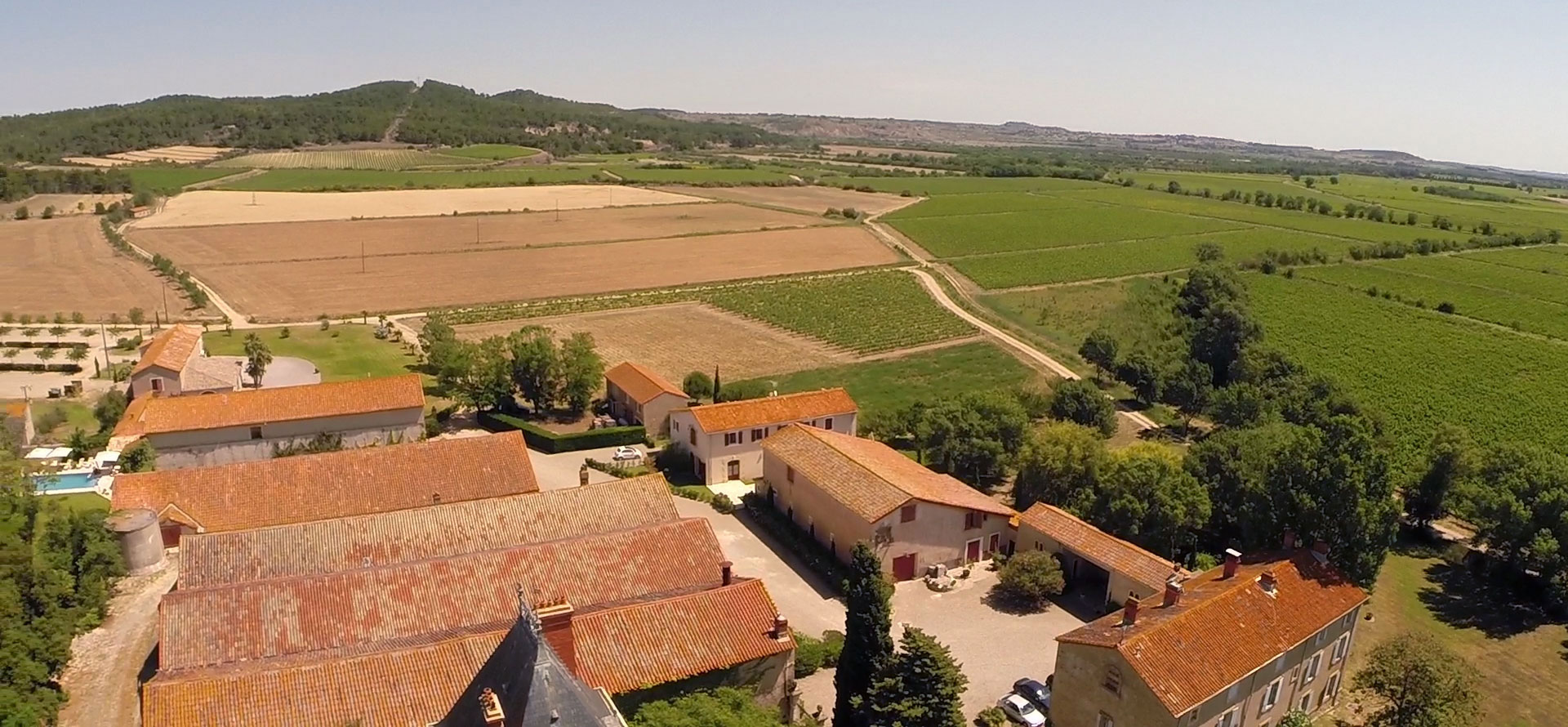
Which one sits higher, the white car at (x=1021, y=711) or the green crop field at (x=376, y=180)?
the green crop field at (x=376, y=180)

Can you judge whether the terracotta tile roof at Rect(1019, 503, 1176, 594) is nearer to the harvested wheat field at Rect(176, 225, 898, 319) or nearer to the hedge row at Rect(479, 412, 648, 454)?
the hedge row at Rect(479, 412, 648, 454)

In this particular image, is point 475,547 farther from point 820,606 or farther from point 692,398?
point 692,398

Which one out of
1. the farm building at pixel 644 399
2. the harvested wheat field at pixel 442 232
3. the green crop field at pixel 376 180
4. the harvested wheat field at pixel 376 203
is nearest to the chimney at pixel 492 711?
the farm building at pixel 644 399

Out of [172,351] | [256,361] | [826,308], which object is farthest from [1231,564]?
[826,308]

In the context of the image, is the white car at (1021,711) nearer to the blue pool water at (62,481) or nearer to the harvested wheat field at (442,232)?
the blue pool water at (62,481)

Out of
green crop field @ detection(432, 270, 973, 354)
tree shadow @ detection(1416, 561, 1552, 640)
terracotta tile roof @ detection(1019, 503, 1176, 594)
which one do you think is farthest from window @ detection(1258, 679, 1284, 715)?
green crop field @ detection(432, 270, 973, 354)

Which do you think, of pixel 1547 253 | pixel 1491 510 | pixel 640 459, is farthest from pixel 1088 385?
pixel 1547 253
